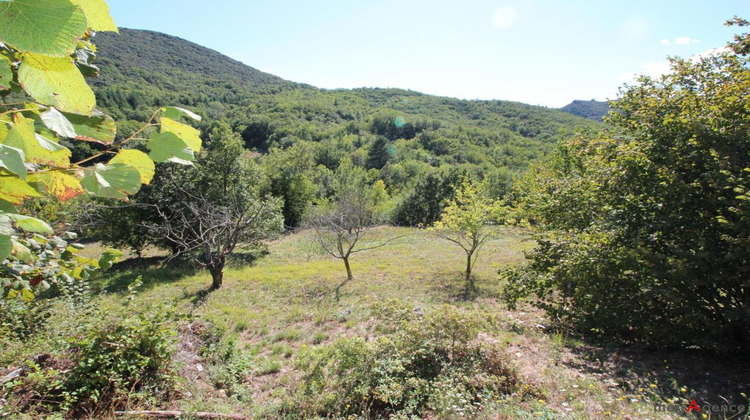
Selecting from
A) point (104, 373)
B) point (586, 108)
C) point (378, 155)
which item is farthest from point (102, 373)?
point (586, 108)

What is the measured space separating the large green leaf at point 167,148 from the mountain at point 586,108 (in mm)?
170616

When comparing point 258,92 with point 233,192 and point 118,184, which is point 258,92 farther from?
point 118,184

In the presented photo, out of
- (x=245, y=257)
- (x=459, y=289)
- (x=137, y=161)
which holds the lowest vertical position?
(x=245, y=257)

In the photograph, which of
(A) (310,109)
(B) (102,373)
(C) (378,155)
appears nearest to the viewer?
(B) (102,373)

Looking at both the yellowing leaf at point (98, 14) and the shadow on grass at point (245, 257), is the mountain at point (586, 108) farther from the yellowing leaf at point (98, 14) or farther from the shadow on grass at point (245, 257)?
the yellowing leaf at point (98, 14)

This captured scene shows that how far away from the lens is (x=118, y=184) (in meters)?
0.72

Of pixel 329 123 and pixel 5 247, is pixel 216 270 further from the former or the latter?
pixel 329 123

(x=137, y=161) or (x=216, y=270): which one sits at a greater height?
(x=137, y=161)

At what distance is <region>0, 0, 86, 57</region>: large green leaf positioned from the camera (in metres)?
0.37

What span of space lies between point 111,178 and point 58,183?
0.68ft

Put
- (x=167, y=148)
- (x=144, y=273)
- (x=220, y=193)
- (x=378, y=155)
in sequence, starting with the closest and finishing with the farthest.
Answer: (x=167, y=148), (x=144, y=273), (x=220, y=193), (x=378, y=155)

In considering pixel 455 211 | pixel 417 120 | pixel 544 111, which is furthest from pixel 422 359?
pixel 544 111

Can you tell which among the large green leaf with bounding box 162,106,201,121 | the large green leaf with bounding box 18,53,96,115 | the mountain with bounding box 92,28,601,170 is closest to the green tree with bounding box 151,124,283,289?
the large green leaf with bounding box 162,106,201,121

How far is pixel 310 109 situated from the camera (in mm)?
113375
